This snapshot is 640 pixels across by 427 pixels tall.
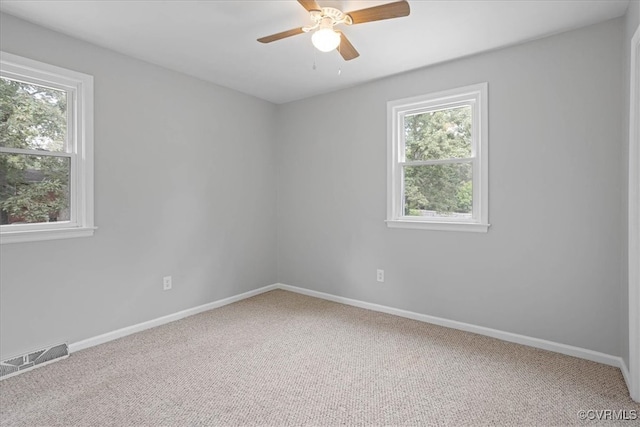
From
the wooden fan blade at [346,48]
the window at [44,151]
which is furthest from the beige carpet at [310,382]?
the wooden fan blade at [346,48]

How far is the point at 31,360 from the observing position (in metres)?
2.45

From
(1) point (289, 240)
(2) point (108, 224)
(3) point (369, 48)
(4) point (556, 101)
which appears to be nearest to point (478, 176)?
(4) point (556, 101)

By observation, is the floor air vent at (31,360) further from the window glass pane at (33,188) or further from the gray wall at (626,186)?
the gray wall at (626,186)

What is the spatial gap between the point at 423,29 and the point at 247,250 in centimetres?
297

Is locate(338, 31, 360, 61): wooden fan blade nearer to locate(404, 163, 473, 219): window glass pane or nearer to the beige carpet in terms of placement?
locate(404, 163, 473, 219): window glass pane

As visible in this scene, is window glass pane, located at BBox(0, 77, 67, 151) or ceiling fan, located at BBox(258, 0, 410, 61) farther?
window glass pane, located at BBox(0, 77, 67, 151)

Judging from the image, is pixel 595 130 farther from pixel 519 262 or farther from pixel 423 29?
pixel 423 29

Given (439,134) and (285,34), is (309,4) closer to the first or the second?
(285,34)

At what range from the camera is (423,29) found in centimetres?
259

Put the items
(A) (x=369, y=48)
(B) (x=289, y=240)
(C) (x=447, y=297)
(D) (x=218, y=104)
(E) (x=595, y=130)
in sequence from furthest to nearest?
(B) (x=289, y=240) → (D) (x=218, y=104) → (C) (x=447, y=297) → (A) (x=369, y=48) → (E) (x=595, y=130)

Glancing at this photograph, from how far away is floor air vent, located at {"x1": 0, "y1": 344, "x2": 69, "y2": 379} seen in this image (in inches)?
92.1

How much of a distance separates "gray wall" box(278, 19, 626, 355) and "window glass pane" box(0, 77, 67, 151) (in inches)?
103

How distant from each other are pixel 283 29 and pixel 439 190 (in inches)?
78.9

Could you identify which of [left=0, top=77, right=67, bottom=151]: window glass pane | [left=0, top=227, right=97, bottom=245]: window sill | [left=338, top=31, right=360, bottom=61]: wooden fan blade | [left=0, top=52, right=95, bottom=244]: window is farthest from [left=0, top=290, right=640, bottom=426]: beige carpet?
[left=338, top=31, right=360, bottom=61]: wooden fan blade
